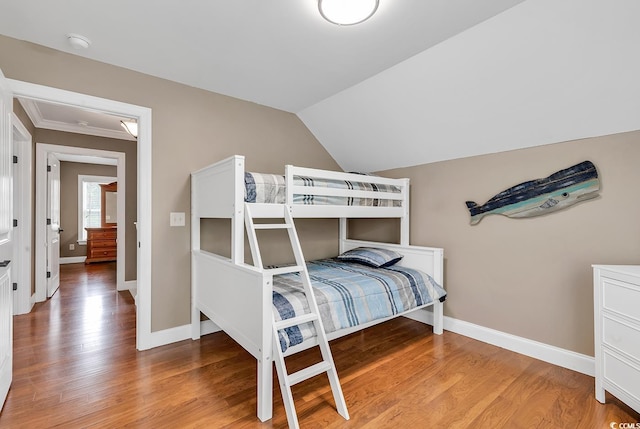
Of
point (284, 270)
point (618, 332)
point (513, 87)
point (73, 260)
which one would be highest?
point (513, 87)

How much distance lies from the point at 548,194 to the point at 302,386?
231 centimetres

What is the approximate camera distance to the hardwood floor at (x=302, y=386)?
166cm

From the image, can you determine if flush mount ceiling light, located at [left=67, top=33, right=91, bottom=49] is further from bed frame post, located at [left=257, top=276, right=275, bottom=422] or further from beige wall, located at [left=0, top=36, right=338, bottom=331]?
bed frame post, located at [left=257, top=276, right=275, bottom=422]

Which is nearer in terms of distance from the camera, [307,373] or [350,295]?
[307,373]

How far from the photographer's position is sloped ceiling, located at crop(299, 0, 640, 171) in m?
1.69

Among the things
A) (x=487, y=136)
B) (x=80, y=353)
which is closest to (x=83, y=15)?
(x=80, y=353)

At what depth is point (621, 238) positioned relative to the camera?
2.02 meters

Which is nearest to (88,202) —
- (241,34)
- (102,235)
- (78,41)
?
(102,235)

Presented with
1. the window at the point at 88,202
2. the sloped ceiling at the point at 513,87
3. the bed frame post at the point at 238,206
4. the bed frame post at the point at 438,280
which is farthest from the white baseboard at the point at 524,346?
the window at the point at 88,202

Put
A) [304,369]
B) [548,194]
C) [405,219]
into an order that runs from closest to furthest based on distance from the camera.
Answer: [304,369] < [548,194] < [405,219]

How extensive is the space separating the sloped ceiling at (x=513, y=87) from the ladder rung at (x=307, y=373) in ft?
7.21

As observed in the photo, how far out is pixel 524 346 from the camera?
96.8 inches

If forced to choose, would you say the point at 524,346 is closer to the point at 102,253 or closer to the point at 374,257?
the point at 374,257

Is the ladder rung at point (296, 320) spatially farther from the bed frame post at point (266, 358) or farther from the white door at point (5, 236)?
the white door at point (5, 236)
